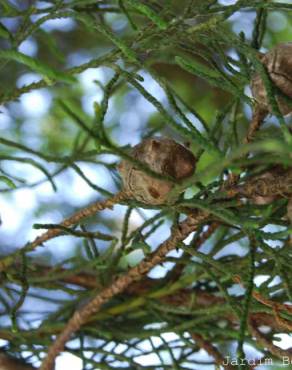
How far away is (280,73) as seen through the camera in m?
0.56

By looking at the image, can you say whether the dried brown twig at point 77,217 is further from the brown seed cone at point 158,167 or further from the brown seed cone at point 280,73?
the brown seed cone at point 280,73

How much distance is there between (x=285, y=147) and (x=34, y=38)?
1121 mm

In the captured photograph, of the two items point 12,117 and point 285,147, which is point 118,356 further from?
point 12,117

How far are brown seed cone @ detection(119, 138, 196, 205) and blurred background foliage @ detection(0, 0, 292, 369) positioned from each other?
3cm

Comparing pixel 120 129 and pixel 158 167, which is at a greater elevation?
pixel 120 129

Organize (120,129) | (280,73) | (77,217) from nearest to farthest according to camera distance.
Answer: (280,73) < (77,217) < (120,129)

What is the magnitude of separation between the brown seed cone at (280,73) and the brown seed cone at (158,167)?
9 centimetres

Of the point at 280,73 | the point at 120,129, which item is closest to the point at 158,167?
the point at 280,73

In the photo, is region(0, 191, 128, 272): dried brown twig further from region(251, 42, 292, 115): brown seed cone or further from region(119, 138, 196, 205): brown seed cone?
region(251, 42, 292, 115): brown seed cone


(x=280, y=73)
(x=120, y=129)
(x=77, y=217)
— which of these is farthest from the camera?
(x=120, y=129)

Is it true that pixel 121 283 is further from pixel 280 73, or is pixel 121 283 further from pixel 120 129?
pixel 120 129

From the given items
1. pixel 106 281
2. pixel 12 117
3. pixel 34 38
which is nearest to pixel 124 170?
pixel 106 281

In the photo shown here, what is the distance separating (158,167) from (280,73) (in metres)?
0.14

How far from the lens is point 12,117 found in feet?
4.37
